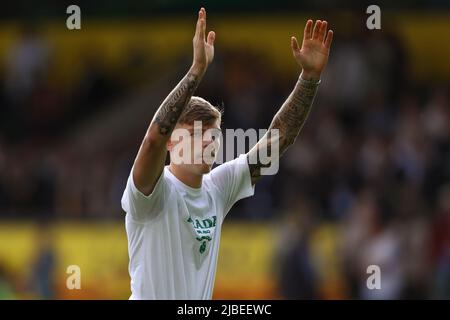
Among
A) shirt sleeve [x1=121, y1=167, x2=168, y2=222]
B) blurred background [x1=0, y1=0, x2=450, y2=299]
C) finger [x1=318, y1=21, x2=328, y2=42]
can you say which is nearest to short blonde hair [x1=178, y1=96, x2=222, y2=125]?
shirt sleeve [x1=121, y1=167, x2=168, y2=222]

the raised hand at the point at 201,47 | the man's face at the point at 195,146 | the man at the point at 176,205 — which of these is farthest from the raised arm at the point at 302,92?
the raised hand at the point at 201,47

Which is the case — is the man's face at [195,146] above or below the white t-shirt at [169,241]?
above

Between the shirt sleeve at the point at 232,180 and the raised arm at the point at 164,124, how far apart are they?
0.86 m

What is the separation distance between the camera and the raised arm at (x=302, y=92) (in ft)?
28.2

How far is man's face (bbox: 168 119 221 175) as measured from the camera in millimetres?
7992

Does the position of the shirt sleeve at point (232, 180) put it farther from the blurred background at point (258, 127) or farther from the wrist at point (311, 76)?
the blurred background at point (258, 127)

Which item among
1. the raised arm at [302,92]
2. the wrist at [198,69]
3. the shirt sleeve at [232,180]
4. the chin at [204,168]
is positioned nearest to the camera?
the wrist at [198,69]

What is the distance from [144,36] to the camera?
22.3 metres

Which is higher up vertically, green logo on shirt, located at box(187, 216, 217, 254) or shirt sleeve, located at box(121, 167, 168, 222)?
shirt sleeve, located at box(121, 167, 168, 222)

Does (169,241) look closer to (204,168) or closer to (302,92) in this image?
(204,168)

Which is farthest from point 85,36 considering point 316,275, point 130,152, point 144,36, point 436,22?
point 316,275

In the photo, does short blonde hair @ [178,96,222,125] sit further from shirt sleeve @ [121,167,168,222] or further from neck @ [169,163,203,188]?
shirt sleeve @ [121,167,168,222]

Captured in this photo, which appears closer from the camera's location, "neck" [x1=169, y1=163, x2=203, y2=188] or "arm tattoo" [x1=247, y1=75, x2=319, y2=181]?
"neck" [x1=169, y1=163, x2=203, y2=188]
